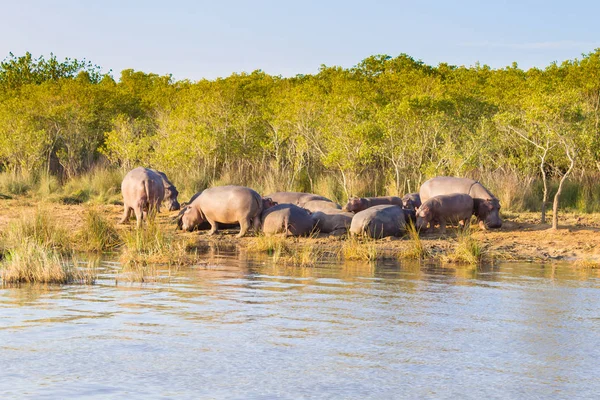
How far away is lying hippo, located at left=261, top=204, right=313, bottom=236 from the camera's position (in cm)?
1432

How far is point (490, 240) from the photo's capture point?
47.3ft

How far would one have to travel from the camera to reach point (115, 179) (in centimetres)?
2277

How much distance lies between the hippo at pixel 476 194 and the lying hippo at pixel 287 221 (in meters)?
2.94

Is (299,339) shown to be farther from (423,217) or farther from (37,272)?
(423,217)

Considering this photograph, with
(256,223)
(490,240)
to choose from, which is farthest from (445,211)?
(256,223)

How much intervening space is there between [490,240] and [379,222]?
1909 mm

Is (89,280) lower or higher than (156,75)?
lower

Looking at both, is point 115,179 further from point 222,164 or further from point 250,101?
point 250,101

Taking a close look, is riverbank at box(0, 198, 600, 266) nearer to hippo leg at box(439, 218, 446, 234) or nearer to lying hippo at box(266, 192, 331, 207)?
hippo leg at box(439, 218, 446, 234)

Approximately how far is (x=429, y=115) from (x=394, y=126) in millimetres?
903

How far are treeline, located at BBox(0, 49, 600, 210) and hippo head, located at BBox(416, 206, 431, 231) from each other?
2337mm

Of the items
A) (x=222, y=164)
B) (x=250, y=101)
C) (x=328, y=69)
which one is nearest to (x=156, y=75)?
(x=328, y=69)

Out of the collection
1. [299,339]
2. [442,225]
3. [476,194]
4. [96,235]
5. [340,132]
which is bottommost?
[299,339]

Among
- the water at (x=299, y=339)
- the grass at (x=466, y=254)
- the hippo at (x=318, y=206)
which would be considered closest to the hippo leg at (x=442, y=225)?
the hippo at (x=318, y=206)
